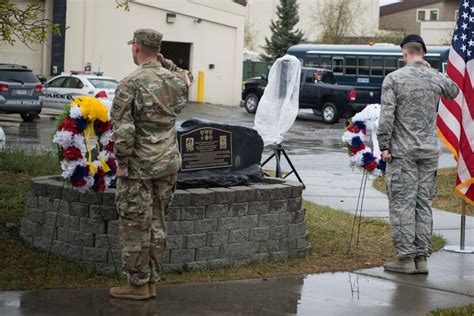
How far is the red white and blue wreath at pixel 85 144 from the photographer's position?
731 cm

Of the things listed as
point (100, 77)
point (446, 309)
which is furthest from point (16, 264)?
point (100, 77)

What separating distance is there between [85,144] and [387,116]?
105 inches

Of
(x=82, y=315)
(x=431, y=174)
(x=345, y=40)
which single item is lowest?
(x=82, y=315)

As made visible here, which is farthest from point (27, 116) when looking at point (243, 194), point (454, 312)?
point (454, 312)

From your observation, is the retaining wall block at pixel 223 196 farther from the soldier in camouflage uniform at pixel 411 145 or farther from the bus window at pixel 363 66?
the bus window at pixel 363 66

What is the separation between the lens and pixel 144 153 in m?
6.72

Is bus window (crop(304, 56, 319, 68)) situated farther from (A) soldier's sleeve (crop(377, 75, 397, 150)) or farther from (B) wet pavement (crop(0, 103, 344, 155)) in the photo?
(A) soldier's sleeve (crop(377, 75, 397, 150))

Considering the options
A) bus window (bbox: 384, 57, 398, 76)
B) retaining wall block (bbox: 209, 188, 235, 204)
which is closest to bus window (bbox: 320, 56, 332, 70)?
bus window (bbox: 384, 57, 398, 76)

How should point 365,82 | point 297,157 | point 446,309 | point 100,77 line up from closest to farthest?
point 446,309, point 297,157, point 100,77, point 365,82

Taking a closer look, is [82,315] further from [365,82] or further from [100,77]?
[365,82]

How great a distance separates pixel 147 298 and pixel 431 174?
9.64 feet

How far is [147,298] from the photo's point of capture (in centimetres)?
700

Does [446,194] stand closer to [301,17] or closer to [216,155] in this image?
[216,155]

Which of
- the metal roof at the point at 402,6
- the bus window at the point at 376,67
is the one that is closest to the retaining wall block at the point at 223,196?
the bus window at the point at 376,67
